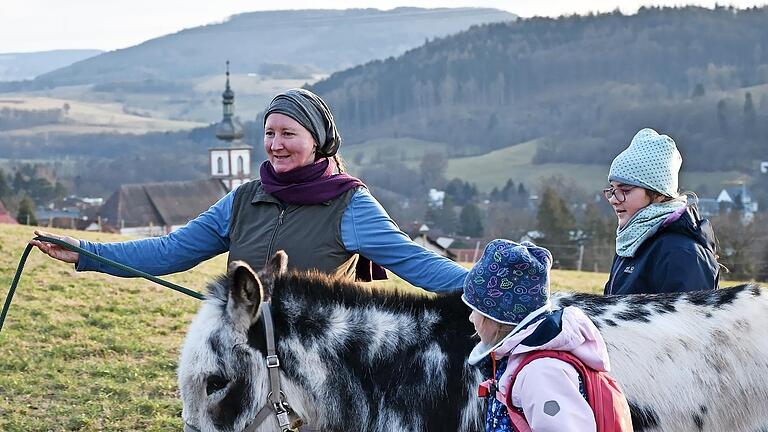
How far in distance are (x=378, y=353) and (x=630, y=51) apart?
19619 centimetres

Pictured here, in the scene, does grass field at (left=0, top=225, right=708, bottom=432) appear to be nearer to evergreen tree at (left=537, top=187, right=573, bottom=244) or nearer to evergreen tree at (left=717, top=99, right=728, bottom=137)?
evergreen tree at (left=537, top=187, right=573, bottom=244)

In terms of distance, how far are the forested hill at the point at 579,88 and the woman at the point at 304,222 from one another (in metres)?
135

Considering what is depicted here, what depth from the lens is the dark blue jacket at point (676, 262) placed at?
14.4 ft

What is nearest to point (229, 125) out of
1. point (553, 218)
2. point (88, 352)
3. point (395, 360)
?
point (553, 218)

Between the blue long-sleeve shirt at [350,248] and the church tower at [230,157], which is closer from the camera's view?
the blue long-sleeve shirt at [350,248]

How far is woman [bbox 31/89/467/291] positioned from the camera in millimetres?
4305

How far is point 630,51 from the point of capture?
190125mm

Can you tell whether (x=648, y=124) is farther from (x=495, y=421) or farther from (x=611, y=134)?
(x=495, y=421)

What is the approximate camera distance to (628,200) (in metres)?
4.72

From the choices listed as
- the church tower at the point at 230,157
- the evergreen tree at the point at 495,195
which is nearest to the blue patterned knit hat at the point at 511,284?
the evergreen tree at the point at 495,195

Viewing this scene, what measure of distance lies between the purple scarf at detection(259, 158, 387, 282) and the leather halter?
3.34 ft

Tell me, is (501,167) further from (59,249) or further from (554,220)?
(59,249)

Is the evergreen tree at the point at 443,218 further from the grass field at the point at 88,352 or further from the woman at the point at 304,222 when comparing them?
the woman at the point at 304,222

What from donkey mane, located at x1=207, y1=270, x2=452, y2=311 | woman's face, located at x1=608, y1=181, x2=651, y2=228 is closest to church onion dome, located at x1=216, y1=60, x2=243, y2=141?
woman's face, located at x1=608, y1=181, x2=651, y2=228
